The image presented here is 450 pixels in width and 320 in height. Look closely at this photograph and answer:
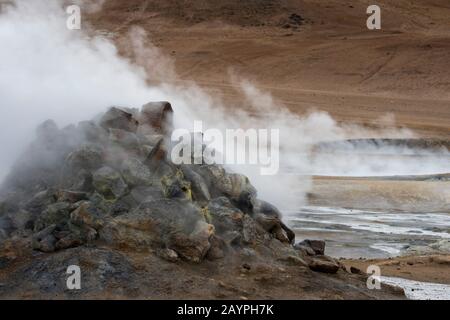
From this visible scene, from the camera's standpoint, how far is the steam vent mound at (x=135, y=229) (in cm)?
670

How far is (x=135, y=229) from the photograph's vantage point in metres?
7.31

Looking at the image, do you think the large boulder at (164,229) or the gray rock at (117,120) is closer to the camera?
the large boulder at (164,229)

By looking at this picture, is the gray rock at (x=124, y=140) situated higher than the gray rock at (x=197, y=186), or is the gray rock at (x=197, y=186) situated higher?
the gray rock at (x=124, y=140)

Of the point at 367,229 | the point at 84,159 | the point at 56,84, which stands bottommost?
the point at 367,229

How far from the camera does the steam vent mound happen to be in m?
6.70

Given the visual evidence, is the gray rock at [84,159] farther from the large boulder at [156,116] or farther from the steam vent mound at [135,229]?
the large boulder at [156,116]

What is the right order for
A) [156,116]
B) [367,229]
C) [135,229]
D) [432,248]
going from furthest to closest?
[367,229]
[432,248]
[156,116]
[135,229]

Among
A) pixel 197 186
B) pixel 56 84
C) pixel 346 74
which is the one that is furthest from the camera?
pixel 346 74

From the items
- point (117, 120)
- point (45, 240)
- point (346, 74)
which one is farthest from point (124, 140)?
point (346, 74)

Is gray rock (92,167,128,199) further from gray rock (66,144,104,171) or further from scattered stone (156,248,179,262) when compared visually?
scattered stone (156,248,179,262)

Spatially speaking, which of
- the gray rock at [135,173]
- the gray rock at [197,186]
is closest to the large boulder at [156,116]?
the gray rock at [197,186]

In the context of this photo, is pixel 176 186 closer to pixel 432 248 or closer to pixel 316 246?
pixel 316 246
